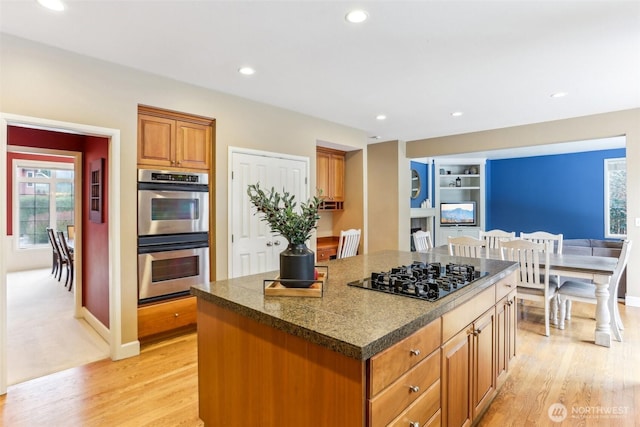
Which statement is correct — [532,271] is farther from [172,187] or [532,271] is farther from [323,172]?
[172,187]

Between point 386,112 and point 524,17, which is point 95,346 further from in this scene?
point 524,17

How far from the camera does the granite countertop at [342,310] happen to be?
3.73 feet

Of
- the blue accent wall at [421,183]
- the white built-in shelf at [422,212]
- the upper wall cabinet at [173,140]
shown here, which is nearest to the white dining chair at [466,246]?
the upper wall cabinet at [173,140]

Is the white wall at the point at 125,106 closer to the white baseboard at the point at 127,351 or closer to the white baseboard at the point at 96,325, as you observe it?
the white baseboard at the point at 127,351

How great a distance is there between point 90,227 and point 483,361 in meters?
3.84

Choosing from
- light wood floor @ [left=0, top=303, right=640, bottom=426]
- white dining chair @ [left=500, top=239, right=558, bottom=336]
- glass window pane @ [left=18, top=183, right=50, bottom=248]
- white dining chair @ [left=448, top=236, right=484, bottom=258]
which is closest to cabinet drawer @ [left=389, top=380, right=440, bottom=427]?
light wood floor @ [left=0, top=303, right=640, bottom=426]

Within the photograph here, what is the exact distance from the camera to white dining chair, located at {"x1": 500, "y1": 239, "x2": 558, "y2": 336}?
132 inches

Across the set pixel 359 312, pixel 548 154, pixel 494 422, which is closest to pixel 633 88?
pixel 494 422

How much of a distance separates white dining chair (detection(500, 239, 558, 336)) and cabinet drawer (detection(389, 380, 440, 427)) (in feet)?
7.95

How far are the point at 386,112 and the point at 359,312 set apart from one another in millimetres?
3509

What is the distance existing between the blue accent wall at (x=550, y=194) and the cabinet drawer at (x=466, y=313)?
22.9 ft

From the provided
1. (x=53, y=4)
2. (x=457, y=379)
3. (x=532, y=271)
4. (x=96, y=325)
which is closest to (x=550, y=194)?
(x=532, y=271)

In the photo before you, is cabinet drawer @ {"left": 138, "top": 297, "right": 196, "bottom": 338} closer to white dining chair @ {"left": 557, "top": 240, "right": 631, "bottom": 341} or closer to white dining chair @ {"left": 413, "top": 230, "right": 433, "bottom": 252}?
white dining chair @ {"left": 413, "top": 230, "right": 433, "bottom": 252}

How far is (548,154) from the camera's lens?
769cm
